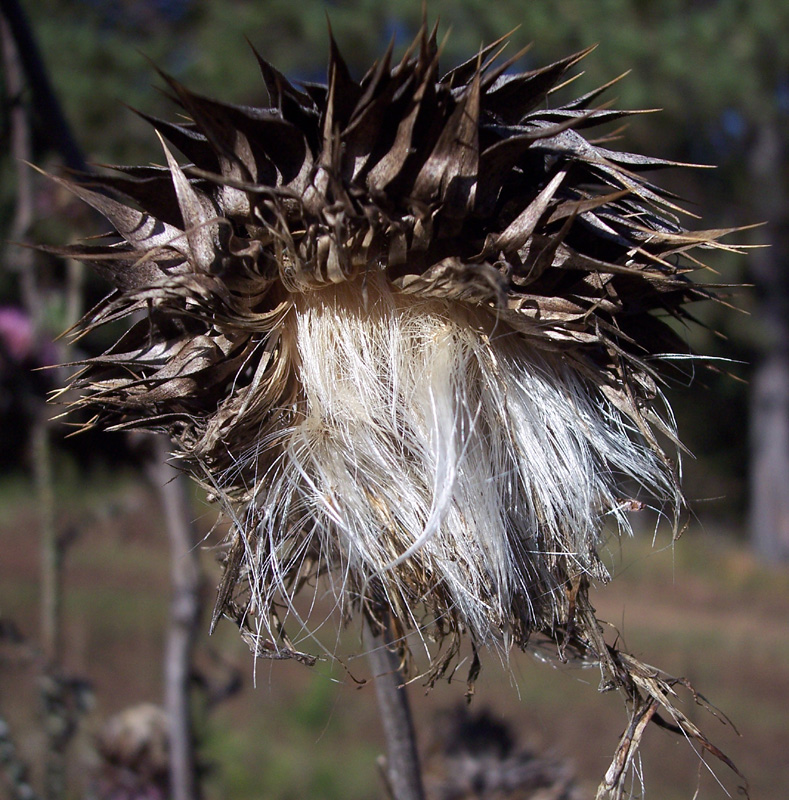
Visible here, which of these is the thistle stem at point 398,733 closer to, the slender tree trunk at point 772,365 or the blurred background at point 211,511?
the blurred background at point 211,511

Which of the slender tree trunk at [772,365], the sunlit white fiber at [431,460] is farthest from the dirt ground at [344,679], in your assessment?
the slender tree trunk at [772,365]

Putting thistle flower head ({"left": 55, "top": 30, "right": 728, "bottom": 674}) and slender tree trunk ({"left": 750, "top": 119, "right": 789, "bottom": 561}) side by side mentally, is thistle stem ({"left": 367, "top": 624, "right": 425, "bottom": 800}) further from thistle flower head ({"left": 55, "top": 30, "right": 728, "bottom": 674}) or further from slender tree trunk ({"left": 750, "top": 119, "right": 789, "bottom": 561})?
slender tree trunk ({"left": 750, "top": 119, "right": 789, "bottom": 561})

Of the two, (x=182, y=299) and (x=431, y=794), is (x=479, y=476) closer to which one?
(x=182, y=299)

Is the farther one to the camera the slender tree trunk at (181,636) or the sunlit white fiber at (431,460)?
the slender tree trunk at (181,636)

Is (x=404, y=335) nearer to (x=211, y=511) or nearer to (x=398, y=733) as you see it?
(x=211, y=511)

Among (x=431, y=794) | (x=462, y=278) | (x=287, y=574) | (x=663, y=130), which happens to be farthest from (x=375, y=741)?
(x=663, y=130)
